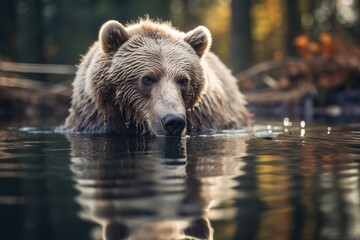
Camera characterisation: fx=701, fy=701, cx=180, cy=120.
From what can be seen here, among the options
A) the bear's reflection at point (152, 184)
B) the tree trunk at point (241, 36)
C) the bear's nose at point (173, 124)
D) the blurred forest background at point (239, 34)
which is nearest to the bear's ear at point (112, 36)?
the bear's nose at point (173, 124)

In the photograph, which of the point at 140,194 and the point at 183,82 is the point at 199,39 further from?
the point at 140,194

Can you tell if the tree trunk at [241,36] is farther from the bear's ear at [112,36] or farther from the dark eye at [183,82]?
the dark eye at [183,82]

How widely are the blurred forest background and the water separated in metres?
10.7

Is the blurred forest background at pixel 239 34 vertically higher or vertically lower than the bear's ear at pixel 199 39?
higher

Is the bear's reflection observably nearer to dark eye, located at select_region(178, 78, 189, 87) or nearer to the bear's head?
the bear's head

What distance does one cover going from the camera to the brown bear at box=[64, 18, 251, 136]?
24.2 feet

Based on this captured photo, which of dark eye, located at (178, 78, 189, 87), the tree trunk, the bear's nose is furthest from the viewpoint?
the tree trunk

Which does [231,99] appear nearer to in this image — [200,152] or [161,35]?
[161,35]

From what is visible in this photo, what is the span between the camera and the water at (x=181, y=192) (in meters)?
2.69

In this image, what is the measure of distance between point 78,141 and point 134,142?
2.04ft

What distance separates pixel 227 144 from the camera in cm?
646

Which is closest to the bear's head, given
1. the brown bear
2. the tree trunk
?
the brown bear

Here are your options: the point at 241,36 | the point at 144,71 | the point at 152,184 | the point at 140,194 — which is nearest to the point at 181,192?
the point at 140,194

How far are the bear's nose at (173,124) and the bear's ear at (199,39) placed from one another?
1.62 meters
